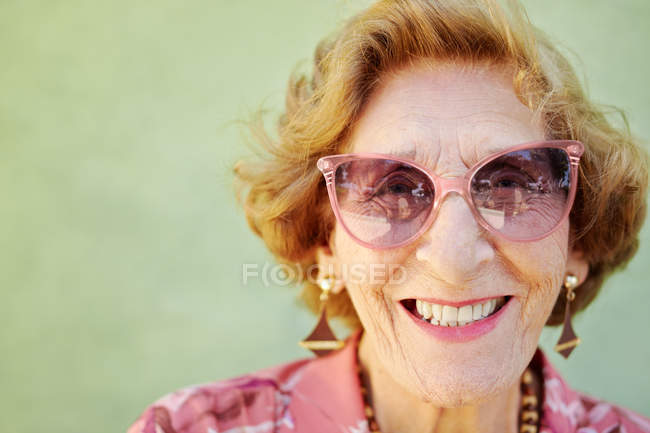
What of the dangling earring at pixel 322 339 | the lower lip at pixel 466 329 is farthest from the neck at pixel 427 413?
the lower lip at pixel 466 329

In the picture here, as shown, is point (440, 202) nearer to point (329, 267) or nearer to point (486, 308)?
point (486, 308)

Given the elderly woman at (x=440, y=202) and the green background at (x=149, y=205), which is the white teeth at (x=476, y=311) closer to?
the elderly woman at (x=440, y=202)

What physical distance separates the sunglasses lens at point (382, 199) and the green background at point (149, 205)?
1.03 meters

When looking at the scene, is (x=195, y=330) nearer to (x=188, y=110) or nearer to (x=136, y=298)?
(x=136, y=298)

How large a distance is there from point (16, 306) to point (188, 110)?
122cm

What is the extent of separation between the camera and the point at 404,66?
5.71 ft

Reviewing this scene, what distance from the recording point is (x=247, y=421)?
1.92m

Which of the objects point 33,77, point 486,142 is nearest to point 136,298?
point 33,77

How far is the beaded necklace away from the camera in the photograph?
1.95 meters

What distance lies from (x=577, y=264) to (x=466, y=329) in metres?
0.65

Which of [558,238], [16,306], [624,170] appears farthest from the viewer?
[16,306]

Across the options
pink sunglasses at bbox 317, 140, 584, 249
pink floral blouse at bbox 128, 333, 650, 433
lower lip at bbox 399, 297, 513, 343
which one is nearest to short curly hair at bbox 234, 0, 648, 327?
pink sunglasses at bbox 317, 140, 584, 249

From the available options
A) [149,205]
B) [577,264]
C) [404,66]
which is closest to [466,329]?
[577,264]

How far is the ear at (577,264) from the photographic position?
201cm
